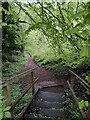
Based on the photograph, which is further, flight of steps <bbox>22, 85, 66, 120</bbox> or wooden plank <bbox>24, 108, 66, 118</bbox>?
wooden plank <bbox>24, 108, 66, 118</bbox>

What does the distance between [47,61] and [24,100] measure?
1179cm

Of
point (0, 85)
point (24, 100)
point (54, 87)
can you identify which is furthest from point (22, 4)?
point (54, 87)

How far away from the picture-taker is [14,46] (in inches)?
541

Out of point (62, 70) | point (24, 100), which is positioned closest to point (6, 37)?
point (62, 70)

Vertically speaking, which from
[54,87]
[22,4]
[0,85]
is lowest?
[54,87]

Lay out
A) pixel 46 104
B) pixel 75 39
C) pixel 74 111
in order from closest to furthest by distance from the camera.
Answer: pixel 75 39, pixel 74 111, pixel 46 104

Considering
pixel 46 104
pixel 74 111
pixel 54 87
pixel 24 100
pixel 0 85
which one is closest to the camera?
pixel 0 85

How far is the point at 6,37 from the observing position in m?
11.9

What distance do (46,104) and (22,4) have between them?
337 cm

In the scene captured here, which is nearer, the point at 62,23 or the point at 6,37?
the point at 62,23

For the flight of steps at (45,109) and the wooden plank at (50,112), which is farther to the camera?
the wooden plank at (50,112)

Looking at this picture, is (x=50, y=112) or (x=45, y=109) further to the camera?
(x=45, y=109)

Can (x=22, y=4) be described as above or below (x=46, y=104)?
above

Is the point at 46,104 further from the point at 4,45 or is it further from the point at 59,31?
the point at 4,45
